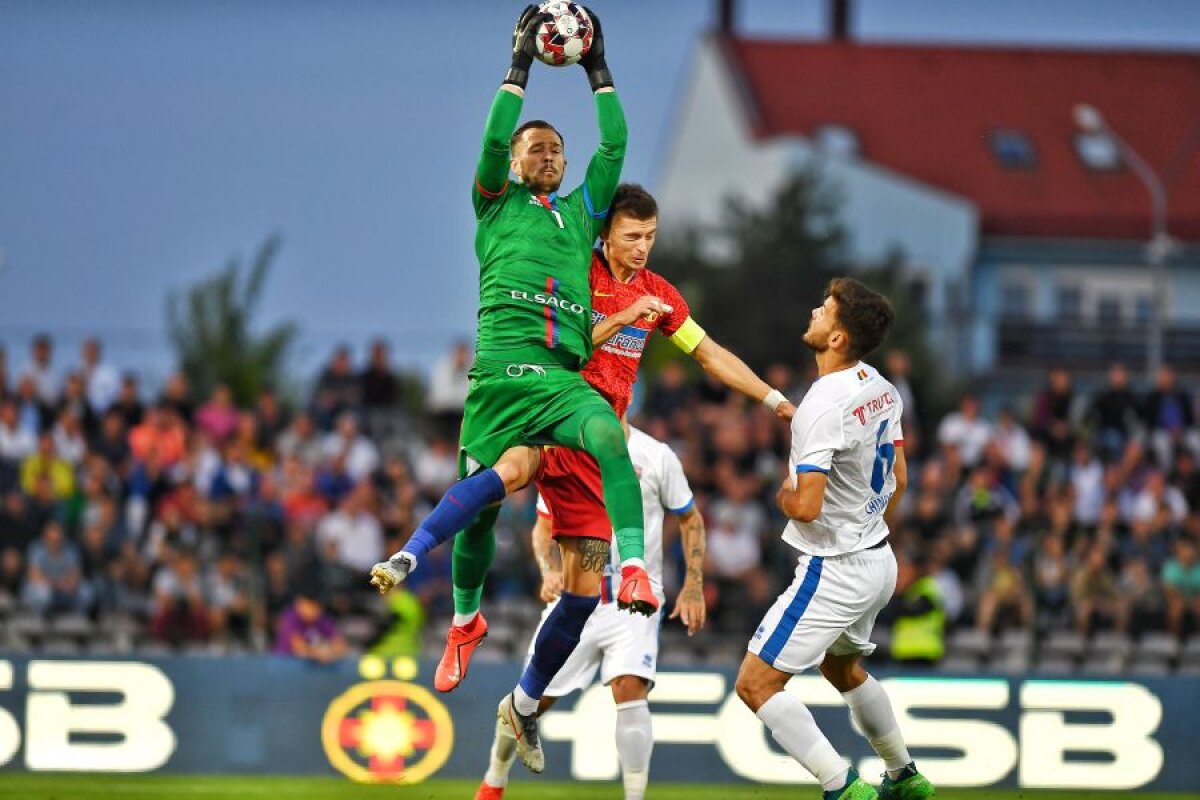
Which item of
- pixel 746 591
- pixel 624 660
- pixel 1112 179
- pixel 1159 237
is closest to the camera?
pixel 624 660

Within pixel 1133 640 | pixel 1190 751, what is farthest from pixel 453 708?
pixel 1133 640

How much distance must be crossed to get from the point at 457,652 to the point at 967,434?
40.6ft

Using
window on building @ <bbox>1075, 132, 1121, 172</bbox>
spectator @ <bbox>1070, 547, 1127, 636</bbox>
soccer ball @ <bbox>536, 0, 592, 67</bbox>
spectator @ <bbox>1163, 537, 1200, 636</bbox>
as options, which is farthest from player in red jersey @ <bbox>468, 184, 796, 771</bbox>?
window on building @ <bbox>1075, 132, 1121, 172</bbox>

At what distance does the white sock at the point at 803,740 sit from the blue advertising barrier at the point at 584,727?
15.5 feet

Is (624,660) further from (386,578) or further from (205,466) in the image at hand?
(205,466)

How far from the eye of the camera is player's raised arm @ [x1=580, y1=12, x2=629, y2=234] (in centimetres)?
1034

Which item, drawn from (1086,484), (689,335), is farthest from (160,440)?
(689,335)

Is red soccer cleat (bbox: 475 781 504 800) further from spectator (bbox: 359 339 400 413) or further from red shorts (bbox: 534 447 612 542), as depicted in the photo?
spectator (bbox: 359 339 400 413)

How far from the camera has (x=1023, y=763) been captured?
49.7 feet

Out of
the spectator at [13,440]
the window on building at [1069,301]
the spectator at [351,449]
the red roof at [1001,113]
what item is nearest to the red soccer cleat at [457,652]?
the spectator at [351,449]

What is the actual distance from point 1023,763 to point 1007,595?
14.8 ft

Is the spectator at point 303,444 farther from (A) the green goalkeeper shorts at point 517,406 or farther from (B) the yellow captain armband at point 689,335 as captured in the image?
(A) the green goalkeeper shorts at point 517,406

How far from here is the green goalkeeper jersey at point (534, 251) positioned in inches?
402

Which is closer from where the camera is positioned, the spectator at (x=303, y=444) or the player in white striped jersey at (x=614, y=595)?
→ the player in white striped jersey at (x=614, y=595)
